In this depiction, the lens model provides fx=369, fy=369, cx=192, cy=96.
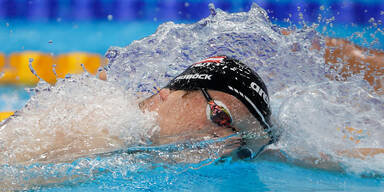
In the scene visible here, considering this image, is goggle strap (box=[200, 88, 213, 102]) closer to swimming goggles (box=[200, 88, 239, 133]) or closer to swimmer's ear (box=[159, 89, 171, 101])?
swimming goggles (box=[200, 88, 239, 133])

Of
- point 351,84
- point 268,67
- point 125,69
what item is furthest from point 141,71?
point 351,84

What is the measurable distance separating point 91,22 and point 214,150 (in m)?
3.96

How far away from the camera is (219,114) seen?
158 cm

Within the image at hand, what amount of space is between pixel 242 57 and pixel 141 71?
0.73 metres

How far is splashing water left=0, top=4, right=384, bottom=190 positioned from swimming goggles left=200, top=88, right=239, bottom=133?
0.46 ft

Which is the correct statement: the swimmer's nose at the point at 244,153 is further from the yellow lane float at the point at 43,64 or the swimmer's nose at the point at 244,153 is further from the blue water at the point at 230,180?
the yellow lane float at the point at 43,64

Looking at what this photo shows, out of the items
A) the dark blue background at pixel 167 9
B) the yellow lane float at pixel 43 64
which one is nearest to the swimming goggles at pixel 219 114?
the dark blue background at pixel 167 9

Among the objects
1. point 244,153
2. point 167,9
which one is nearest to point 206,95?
point 244,153

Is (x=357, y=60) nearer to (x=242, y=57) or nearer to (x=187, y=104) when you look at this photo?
(x=242, y=57)

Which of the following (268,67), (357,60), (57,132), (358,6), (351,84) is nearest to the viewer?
(57,132)

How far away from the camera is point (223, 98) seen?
5.35ft

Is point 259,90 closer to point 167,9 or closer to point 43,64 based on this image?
point 167,9

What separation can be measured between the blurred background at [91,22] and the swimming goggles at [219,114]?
3366 millimetres

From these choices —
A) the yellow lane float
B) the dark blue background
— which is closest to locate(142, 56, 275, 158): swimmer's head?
the dark blue background
